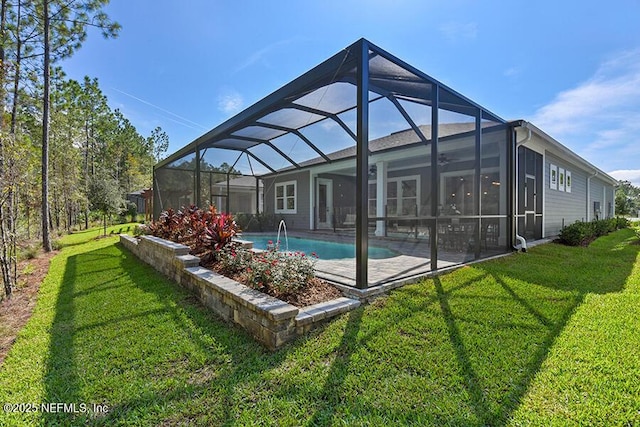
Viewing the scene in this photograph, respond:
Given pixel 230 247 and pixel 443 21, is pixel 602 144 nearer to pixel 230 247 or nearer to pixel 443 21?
pixel 443 21

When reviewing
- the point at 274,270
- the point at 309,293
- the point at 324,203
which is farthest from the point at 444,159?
the point at 324,203

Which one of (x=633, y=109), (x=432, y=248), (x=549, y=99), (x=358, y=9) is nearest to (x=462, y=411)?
(x=432, y=248)

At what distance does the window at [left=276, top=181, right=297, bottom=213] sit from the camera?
1360 cm

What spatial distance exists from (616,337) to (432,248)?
7.84 ft

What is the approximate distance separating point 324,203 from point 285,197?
3.76m

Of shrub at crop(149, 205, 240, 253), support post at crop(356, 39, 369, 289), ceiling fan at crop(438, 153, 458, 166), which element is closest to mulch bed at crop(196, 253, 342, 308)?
support post at crop(356, 39, 369, 289)

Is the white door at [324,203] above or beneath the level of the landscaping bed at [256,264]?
above

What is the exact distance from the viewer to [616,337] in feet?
Answer: 9.16

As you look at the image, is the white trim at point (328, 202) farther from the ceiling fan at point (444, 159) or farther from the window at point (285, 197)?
the ceiling fan at point (444, 159)

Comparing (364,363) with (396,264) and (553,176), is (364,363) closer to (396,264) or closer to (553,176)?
(396,264)

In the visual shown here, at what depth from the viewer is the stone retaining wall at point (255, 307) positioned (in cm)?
278

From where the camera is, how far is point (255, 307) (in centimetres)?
293

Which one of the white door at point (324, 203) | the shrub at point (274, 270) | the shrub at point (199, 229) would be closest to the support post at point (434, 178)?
the shrub at point (274, 270)

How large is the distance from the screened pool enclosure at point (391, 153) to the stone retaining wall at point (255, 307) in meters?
0.83
